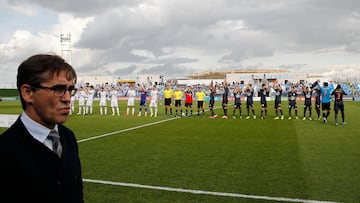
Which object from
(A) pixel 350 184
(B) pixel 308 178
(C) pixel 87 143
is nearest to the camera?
(A) pixel 350 184

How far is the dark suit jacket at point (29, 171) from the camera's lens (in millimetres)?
1627

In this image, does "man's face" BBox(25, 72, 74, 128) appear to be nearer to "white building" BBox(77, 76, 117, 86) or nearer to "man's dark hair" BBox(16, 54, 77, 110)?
"man's dark hair" BBox(16, 54, 77, 110)

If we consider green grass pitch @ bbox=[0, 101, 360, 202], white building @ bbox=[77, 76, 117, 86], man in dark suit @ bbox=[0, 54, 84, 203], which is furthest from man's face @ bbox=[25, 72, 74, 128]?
white building @ bbox=[77, 76, 117, 86]

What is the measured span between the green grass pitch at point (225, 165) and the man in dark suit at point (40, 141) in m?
3.40

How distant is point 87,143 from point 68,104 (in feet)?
29.8

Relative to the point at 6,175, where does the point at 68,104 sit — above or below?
above

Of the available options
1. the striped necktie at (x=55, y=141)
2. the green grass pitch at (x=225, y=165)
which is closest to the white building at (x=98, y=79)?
the green grass pitch at (x=225, y=165)

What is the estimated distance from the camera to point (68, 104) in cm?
190

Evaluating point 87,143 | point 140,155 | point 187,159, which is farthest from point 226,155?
point 87,143

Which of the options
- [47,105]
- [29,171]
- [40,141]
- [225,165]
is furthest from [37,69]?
[225,165]

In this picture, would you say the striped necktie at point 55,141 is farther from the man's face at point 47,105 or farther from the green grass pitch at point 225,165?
the green grass pitch at point 225,165

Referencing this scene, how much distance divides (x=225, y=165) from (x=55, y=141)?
584 cm

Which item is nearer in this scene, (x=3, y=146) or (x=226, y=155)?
(x=3, y=146)

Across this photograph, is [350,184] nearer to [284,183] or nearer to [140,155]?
[284,183]
